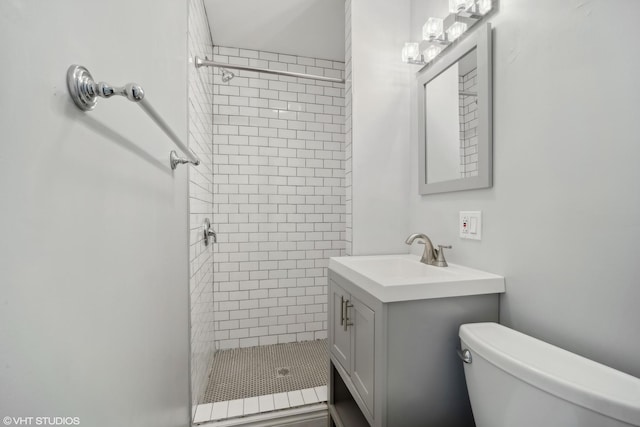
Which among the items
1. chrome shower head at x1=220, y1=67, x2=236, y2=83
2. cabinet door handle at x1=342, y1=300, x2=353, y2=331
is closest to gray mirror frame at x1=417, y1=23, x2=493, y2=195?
cabinet door handle at x1=342, y1=300, x2=353, y2=331

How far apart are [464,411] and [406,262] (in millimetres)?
669

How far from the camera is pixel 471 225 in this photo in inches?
47.6

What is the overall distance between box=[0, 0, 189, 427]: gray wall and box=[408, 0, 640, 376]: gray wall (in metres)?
1.21

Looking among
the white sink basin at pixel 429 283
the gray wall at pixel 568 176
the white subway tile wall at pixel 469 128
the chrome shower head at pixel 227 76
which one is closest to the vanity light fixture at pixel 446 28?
the gray wall at pixel 568 176

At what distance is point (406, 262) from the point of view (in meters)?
1.48

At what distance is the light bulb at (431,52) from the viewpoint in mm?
1436

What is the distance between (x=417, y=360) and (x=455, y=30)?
1.42 m

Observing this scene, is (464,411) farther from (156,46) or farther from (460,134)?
(156,46)

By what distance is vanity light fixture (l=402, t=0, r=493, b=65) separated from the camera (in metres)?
1.16

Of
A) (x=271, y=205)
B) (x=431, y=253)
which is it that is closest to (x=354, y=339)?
(x=431, y=253)

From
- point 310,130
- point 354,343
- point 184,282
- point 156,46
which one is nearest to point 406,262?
point 354,343

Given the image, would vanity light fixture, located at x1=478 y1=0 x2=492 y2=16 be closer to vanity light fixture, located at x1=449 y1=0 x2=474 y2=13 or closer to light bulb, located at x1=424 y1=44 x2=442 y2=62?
vanity light fixture, located at x1=449 y1=0 x2=474 y2=13

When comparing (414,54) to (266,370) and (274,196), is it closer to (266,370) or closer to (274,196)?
(274,196)

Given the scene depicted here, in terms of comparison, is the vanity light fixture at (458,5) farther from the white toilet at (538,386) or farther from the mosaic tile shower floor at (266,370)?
the mosaic tile shower floor at (266,370)
